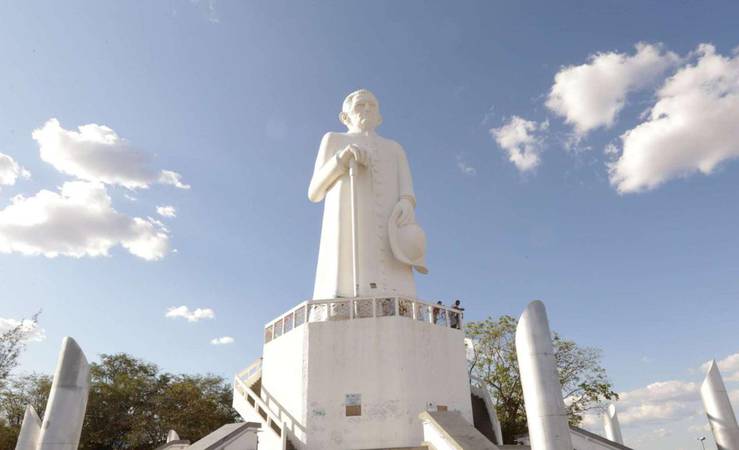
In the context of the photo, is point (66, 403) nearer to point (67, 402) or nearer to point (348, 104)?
point (67, 402)

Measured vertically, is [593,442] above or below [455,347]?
below

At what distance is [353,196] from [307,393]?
20.7 feet

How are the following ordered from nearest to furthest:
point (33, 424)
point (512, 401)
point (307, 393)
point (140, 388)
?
point (33, 424) < point (307, 393) < point (512, 401) < point (140, 388)

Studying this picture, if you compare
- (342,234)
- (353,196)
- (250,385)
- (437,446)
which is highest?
(353,196)

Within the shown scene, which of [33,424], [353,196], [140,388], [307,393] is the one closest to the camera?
[33,424]

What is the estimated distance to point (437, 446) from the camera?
10633 millimetres

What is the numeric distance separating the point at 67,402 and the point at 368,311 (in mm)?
7398

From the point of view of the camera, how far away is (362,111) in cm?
1883

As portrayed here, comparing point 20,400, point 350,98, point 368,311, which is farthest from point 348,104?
point 20,400

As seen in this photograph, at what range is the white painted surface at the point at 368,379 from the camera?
12.2 metres

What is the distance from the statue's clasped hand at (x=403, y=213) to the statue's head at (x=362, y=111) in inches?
143

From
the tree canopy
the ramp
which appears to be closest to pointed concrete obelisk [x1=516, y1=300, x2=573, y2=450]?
the ramp

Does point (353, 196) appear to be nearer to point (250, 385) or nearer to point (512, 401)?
point (250, 385)

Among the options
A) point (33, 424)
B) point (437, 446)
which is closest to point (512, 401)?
point (437, 446)
